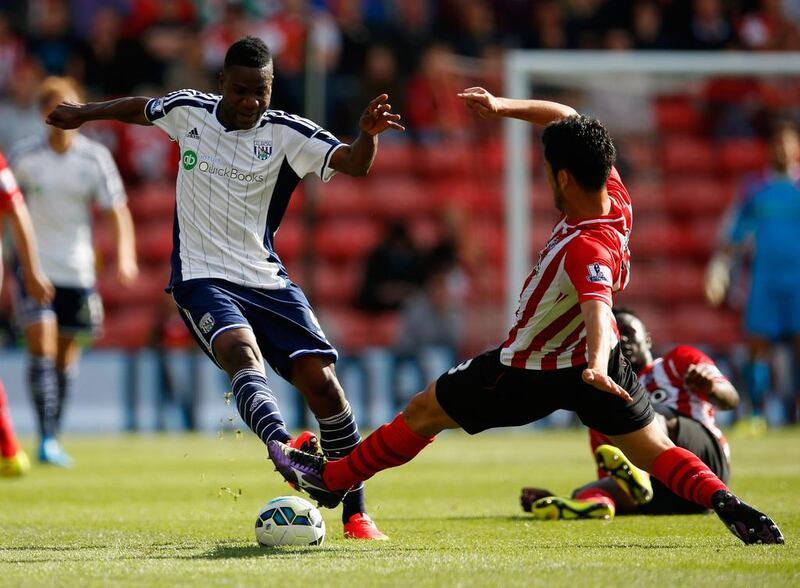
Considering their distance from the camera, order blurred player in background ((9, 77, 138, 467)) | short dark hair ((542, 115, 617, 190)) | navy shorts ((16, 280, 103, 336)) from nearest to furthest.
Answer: short dark hair ((542, 115, 617, 190)) → blurred player in background ((9, 77, 138, 467)) → navy shorts ((16, 280, 103, 336))

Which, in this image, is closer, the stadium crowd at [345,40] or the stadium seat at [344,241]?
the stadium crowd at [345,40]

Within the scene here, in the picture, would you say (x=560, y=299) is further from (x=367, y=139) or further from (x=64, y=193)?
(x=64, y=193)

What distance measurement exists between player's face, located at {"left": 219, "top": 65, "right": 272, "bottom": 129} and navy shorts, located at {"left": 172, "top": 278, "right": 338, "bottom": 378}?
77 centimetres

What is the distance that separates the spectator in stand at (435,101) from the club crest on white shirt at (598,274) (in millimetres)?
12028

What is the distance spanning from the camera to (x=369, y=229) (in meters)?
18.6

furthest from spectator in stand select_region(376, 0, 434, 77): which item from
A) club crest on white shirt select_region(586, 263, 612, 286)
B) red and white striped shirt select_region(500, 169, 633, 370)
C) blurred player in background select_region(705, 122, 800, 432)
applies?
club crest on white shirt select_region(586, 263, 612, 286)

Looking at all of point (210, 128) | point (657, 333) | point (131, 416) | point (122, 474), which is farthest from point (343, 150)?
point (657, 333)

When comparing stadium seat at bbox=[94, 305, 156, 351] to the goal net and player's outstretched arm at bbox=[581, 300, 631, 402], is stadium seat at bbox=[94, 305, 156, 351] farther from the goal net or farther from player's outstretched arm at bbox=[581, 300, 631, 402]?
player's outstretched arm at bbox=[581, 300, 631, 402]

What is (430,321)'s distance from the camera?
16.0m

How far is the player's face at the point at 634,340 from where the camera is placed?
7070mm

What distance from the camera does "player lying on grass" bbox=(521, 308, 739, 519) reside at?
21.5ft

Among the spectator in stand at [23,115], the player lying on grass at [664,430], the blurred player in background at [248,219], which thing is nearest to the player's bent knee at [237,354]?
the blurred player in background at [248,219]

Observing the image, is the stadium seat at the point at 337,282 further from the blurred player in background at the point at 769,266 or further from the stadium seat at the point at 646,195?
the blurred player in background at the point at 769,266

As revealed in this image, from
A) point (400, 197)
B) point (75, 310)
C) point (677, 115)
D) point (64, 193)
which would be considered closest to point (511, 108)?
point (64, 193)
